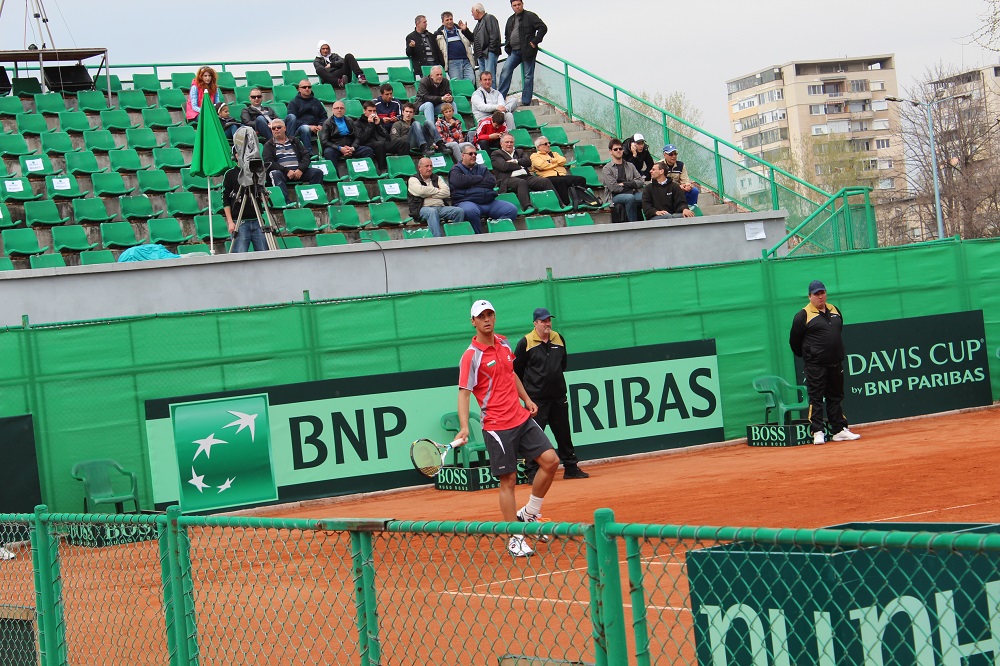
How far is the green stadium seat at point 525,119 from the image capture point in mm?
25734

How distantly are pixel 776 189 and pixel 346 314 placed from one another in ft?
33.2

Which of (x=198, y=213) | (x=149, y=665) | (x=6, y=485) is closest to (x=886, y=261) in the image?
(x=198, y=213)

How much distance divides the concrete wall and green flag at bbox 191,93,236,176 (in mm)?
1606

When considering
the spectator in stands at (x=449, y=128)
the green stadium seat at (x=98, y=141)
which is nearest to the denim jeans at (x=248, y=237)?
the green stadium seat at (x=98, y=141)

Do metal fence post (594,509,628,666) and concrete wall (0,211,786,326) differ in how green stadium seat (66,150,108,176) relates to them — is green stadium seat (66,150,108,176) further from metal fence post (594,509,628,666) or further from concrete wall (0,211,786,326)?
metal fence post (594,509,628,666)

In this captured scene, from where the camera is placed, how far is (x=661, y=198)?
2164 cm

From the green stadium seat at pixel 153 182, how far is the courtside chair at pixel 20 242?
8.95ft

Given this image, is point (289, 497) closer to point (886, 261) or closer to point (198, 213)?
point (198, 213)

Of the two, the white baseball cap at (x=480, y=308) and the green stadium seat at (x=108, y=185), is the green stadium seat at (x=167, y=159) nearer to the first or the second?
the green stadium seat at (x=108, y=185)

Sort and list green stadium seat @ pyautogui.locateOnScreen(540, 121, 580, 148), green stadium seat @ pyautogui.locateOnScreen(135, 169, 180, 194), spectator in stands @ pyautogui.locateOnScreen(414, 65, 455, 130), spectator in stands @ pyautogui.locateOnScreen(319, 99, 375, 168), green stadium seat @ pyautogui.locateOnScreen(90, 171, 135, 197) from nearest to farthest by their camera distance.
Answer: green stadium seat @ pyautogui.locateOnScreen(90, 171, 135, 197), green stadium seat @ pyautogui.locateOnScreen(135, 169, 180, 194), spectator in stands @ pyautogui.locateOnScreen(319, 99, 375, 168), spectator in stands @ pyautogui.locateOnScreen(414, 65, 455, 130), green stadium seat @ pyautogui.locateOnScreen(540, 121, 580, 148)

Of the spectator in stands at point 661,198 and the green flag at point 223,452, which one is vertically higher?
the spectator in stands at point 661,198

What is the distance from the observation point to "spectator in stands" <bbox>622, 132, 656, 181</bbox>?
23.3m

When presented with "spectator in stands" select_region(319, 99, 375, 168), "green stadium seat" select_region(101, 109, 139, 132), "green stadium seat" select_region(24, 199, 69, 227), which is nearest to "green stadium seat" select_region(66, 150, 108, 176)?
"green stadium seat" select_region(24, 199, 69, 227)

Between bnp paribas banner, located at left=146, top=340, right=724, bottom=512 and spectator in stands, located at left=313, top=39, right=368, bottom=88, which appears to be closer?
bnp paribas banner, located at left=146, top=340, right=724, bottom=512
